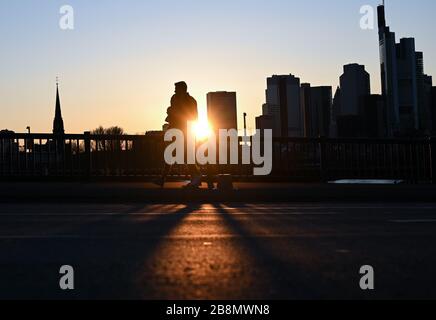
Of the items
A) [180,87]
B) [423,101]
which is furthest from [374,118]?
[180,87]

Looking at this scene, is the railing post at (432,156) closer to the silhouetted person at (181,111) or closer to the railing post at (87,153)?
the silhouetted person at (181,111)

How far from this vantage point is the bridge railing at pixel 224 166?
59.8ft

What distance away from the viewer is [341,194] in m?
15.2

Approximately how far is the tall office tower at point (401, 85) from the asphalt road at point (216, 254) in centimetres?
11778

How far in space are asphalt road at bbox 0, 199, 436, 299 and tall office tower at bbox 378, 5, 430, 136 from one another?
118 metres

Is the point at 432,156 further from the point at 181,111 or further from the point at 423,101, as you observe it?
the point at 423,101

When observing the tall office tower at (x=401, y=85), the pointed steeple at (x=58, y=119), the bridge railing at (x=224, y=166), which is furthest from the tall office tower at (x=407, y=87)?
the bridge railing at (x=224, y=166)

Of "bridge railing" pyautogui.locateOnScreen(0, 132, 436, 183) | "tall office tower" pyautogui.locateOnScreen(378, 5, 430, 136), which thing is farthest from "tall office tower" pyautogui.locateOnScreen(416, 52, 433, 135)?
"bridge railing" pyautogui.locateOnScreen(0, 132, 436, 183)

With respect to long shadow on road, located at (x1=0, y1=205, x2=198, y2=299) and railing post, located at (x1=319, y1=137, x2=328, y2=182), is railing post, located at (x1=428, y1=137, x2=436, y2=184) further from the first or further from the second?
long shadow on road, located at (x1=0, y1=205, x2=198, y2=299)

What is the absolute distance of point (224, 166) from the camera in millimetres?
19406

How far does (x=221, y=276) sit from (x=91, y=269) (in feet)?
3.63

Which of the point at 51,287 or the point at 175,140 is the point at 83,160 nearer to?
the point at 175,140

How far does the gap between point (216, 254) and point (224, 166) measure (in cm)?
1322
